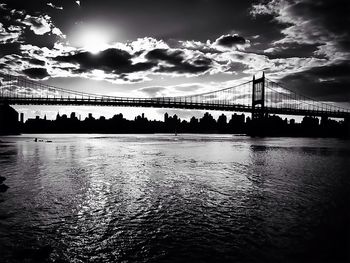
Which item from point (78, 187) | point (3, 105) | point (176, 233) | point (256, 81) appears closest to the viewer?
point (176, 233)

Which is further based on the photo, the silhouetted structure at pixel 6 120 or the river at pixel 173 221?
the silhouetted structure at pixel 6 120

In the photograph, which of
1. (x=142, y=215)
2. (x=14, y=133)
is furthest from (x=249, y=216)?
(x=14, y=133)

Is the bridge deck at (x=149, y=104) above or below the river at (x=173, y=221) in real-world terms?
above

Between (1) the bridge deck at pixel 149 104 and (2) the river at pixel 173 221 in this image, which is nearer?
(2) the river at pixel 173 221

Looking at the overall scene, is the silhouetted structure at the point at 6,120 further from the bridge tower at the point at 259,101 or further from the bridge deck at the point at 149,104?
the bridge tower at the point at 259,101

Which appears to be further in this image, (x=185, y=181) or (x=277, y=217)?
(x=185, y=181)

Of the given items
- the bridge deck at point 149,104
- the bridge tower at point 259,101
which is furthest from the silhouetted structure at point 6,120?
the bridge tower at point 259,101

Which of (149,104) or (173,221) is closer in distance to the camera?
(173,221)

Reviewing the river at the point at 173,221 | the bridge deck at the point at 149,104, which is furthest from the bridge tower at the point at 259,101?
the river at the point at 173,221

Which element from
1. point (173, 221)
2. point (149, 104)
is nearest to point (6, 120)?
point (149, 104)

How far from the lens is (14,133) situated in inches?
3580

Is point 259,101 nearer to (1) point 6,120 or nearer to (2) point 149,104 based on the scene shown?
(2) point 149,104

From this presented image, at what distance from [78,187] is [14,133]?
98637 millimetres

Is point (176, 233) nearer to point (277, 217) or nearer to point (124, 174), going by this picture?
point (277, 217)
